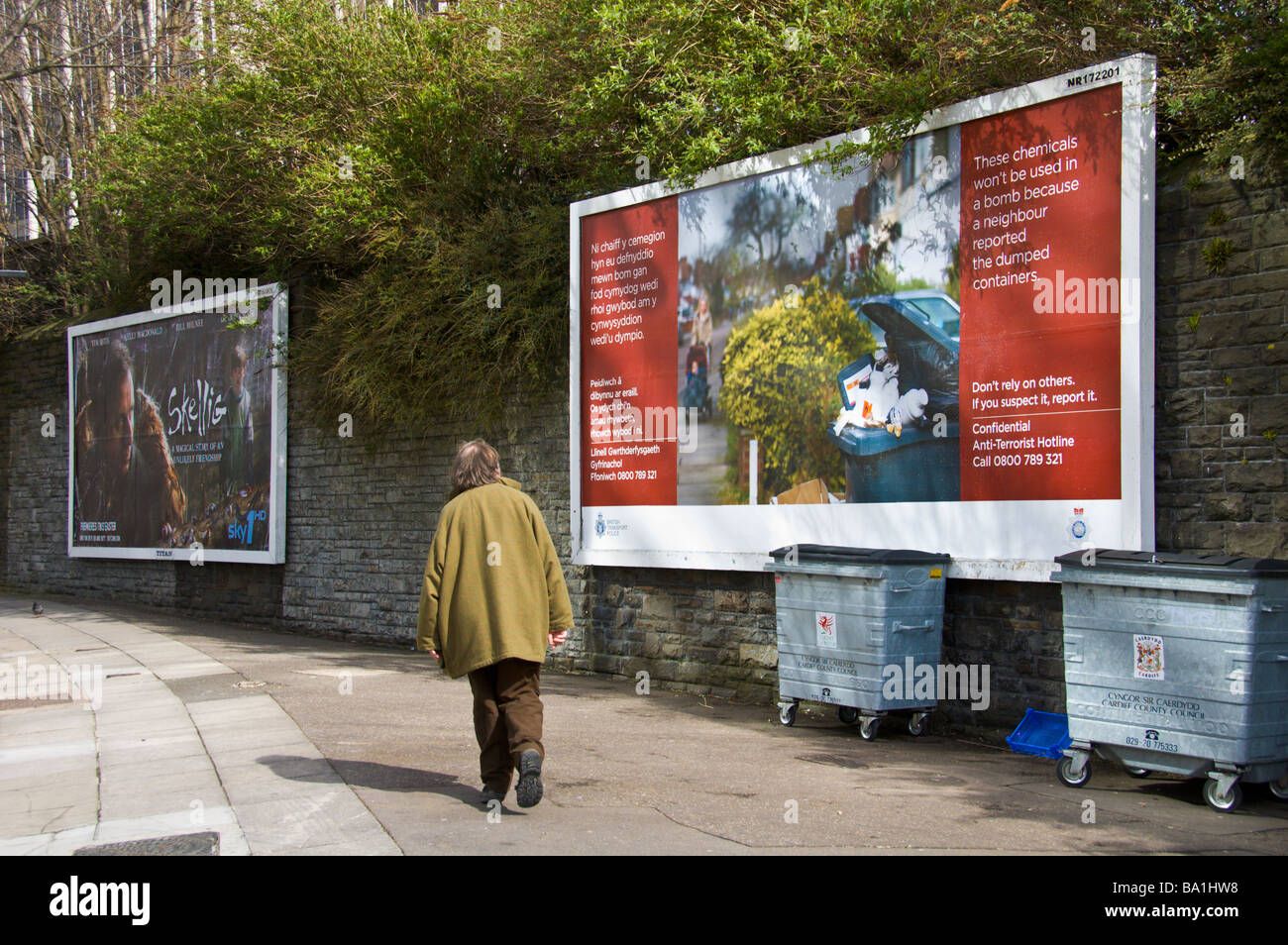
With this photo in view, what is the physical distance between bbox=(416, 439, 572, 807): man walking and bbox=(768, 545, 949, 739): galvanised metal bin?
9.10 feet

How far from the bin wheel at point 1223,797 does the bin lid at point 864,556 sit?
2.46m

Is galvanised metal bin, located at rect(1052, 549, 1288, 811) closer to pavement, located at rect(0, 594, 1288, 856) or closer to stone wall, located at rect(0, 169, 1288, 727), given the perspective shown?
pavement, located at rect(0, 594, 1288, 856)

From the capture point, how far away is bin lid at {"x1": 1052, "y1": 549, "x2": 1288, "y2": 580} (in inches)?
235

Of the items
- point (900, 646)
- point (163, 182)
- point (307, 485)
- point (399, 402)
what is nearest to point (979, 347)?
point (900, 646)

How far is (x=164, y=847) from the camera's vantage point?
5.21 meters

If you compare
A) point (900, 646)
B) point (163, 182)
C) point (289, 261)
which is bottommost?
point (900, 646)

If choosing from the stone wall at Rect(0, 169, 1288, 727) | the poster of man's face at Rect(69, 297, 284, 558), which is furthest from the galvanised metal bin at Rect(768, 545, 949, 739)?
the poster of man's face at Rect(69, 297, 284, 558)

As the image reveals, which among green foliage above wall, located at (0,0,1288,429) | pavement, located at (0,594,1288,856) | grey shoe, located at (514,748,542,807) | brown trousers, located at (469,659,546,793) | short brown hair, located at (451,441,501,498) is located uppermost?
green foliage above wall, located at (0,0,1288,429)

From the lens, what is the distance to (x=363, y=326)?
1433 centimetres

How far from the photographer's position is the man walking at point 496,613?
19.4 feet

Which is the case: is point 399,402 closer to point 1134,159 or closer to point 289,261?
point 289,261

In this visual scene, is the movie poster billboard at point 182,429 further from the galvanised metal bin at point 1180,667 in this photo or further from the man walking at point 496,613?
the galvanised metal bin at point 1180,667

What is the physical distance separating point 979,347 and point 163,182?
12304 mm

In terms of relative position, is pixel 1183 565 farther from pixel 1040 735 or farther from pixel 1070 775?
pixel 1040 735
